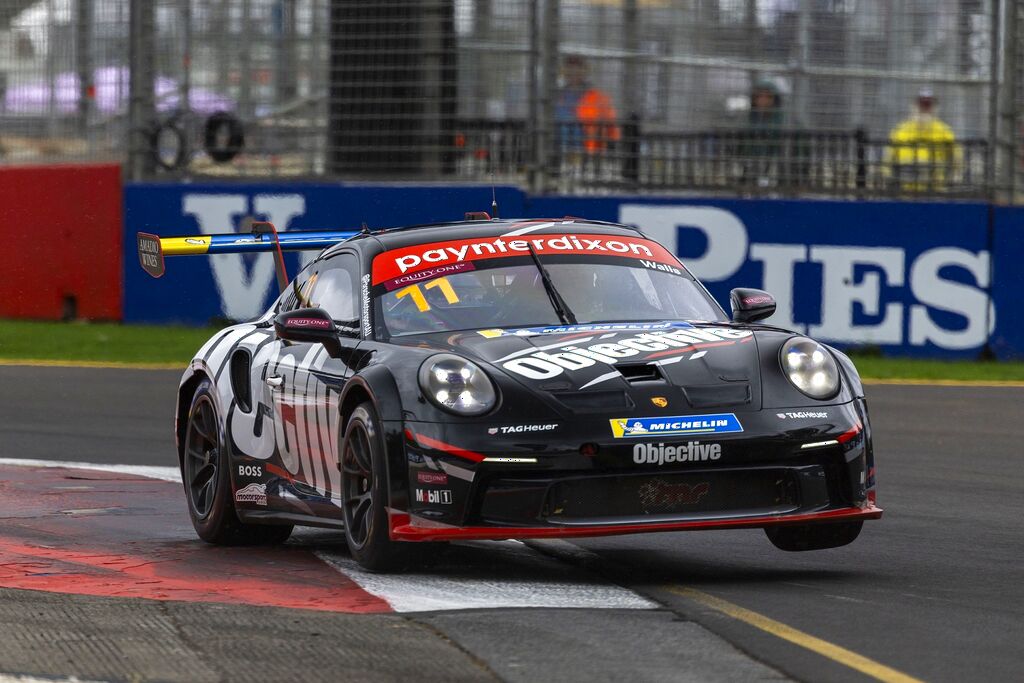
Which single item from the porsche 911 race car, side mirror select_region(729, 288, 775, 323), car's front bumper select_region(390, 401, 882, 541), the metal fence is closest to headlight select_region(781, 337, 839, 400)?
the porsche 911 race car

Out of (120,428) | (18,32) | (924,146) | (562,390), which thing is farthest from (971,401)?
(18,32)

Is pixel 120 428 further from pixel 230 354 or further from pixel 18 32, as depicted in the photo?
pixel 18 32

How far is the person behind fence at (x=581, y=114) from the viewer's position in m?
17.1

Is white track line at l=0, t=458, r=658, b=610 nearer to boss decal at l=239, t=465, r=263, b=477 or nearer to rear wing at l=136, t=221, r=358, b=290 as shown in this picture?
boss decal at l=239, t=465, r=263, b=477

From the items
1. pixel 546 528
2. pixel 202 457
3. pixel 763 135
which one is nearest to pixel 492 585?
pixel 546 528

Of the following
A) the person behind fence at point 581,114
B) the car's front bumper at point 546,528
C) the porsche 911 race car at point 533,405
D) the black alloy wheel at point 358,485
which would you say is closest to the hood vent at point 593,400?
the porsche 911 race car at point 533,405

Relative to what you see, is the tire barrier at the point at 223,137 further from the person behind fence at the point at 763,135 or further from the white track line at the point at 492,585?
the white track line at the point at 492,585

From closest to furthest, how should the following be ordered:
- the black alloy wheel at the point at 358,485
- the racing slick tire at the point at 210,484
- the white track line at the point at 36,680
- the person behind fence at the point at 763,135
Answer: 1. the white track line at the point at 36,680
2. the black alloy wheel at the point at 358,485
3. the racing slick tire at the point at 210,484
4. the person behind fence at the point at 763,135

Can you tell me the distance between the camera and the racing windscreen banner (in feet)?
24.3

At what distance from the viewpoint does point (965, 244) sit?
1563cm

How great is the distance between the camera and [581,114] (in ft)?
56.3

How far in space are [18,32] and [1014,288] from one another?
33.3 ft

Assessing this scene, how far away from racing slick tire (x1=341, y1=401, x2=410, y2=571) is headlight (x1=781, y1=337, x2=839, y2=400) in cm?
140

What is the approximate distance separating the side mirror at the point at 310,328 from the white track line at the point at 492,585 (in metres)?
0.80
